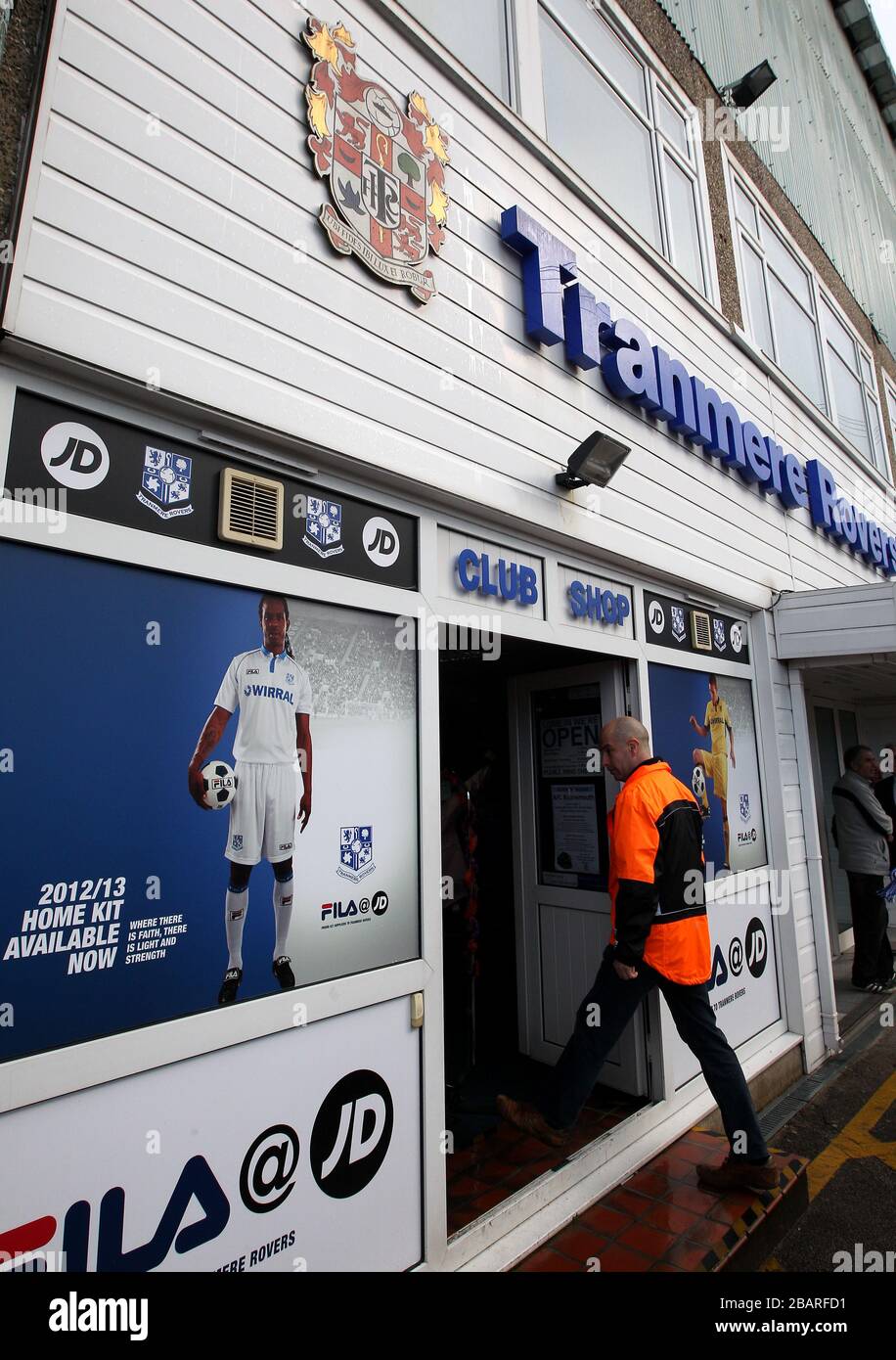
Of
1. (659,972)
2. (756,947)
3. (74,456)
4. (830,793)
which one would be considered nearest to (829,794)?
(830,793)

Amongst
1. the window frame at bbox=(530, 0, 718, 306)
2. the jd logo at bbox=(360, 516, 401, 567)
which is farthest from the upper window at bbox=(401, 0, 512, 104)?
the jd logo at bbox=(360, 516, 401, 567)

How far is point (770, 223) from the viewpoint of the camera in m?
6.80

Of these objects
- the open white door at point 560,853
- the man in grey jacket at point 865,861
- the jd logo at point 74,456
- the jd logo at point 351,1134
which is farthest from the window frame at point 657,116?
the jd logo at point 351,1134

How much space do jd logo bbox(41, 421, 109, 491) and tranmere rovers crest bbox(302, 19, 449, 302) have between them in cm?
126

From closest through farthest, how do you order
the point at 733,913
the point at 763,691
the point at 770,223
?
the point at 733,913 → the point at 763,691 → the point at 770,223

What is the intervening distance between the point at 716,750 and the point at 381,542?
3.05m

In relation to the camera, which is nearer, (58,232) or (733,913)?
(58,232)

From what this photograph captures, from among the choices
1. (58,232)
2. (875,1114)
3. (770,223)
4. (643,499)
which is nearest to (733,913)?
(875,1114)

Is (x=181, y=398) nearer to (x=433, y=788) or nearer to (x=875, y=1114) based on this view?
(x=433, y=788)

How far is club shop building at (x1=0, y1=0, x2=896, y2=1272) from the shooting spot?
175 centimetres

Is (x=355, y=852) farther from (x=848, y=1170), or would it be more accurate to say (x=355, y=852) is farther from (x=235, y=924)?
(x=848, y=1170)

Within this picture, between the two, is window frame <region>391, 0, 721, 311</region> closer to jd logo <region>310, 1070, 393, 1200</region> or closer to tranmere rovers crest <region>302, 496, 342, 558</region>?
tranmere rovers crest <region>302, 496, 342, 558</region>

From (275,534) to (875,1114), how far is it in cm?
461

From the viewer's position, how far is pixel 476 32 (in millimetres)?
3643
